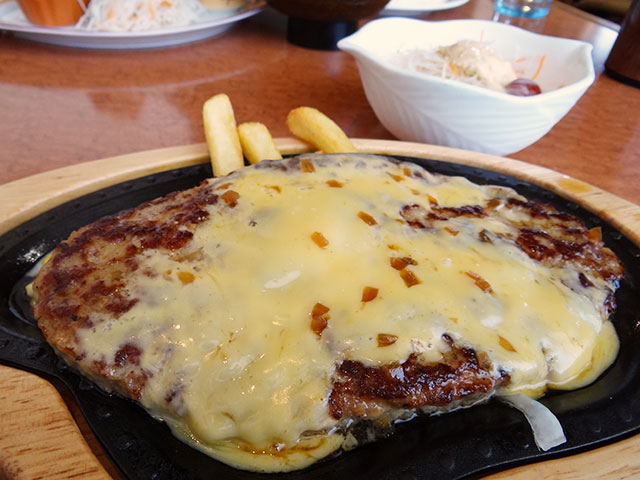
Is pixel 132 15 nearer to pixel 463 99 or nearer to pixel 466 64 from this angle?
pixel 466 64

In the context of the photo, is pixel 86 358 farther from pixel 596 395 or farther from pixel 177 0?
pixel 177 0

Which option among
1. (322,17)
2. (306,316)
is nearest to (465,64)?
(322,17)

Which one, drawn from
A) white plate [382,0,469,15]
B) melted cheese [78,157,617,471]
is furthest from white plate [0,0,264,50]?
melted cheese [78,157,617,471]

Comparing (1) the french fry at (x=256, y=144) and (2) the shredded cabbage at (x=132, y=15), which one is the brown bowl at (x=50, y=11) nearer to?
(2) the shredded cabbage at (x=132, y=15)

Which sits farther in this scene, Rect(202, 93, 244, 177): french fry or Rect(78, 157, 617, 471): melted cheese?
Rect(202, 93, 244, 177): french fry

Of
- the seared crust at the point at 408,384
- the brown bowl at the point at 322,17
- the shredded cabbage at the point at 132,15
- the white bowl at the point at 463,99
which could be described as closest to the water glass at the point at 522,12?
the brown bowl at the point at 322,17

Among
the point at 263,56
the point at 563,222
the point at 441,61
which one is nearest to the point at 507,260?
Result: the point at 563,222

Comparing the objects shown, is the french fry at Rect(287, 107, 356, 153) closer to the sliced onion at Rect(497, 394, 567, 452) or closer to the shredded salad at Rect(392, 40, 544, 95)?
the shredded salad at Rect(392, 40, 544, 95)
